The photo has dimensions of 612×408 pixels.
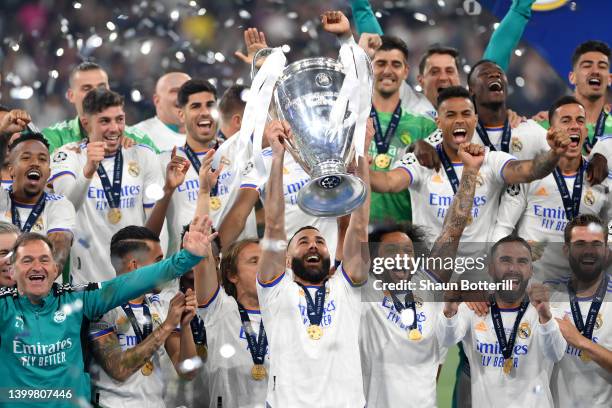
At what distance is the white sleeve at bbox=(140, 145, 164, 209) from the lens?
259 inches

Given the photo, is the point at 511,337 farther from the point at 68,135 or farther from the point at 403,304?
the point at 68,135

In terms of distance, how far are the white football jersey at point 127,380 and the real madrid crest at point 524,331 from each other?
1632 millimetres

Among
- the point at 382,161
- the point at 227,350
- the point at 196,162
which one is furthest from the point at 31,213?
the point at 382,161

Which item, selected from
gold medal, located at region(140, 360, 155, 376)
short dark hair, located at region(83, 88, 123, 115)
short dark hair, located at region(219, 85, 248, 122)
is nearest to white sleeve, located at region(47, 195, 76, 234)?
short dark hair, located at region(83, 88, 123, 115)

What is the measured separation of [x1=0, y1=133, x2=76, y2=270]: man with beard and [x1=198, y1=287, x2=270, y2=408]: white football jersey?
2.53 ft

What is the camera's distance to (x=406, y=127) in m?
6.73

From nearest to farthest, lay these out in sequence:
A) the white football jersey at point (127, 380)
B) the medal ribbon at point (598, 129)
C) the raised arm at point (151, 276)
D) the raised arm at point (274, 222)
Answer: the raised arm at point (274, 222), the raised arm at point (151, 276), the white football jersey at point (127, 380), the medal ribbon at point (598, 129)

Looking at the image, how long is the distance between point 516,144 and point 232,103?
4.95 feet

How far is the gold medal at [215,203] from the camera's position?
6516 mm

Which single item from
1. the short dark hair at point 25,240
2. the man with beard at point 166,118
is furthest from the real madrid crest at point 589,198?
the short dark hair at point 25,240

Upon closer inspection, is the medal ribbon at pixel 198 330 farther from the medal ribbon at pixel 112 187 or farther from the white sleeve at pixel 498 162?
the white sleeve at pixel 498 162

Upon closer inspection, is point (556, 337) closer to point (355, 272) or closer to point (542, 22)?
point (355, 272)

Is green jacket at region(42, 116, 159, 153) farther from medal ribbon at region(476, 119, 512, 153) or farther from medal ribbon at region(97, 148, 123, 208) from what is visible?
medal ribbon at region(476, 119, 512, 153)

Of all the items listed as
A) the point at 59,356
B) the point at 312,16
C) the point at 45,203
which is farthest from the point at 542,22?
the point at 59,356
